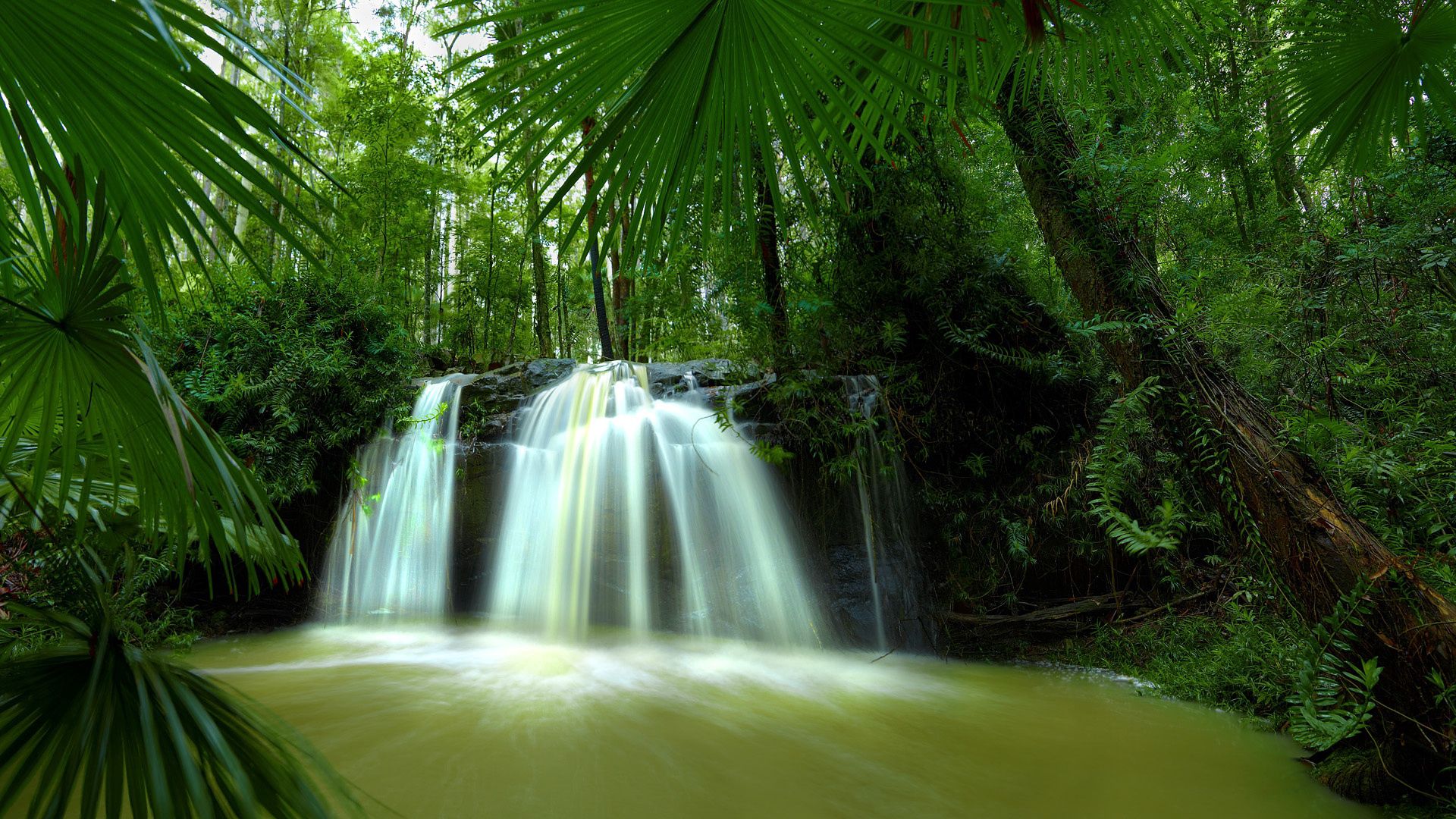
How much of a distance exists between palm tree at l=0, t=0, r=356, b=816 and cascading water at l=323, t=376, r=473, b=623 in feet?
17.0

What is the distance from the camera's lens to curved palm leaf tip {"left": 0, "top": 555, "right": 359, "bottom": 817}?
2.10ft

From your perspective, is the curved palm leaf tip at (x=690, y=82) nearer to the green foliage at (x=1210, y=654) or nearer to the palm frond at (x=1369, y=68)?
the palm frond at (x=1369, y=68)

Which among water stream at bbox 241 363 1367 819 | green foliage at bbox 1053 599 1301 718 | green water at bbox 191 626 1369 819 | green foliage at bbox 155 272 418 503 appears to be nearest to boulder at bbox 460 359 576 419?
water stream at bbox 241 363 1367 819

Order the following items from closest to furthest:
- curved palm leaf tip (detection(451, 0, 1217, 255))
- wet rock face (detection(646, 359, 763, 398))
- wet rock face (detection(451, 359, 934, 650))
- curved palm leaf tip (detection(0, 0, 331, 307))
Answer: curved palm leaf tip (detection(0, 0, 331, 307))
curved palm leaf tip (detection(451, 0, 1217, 255))
wet rock face (detection(451, 359, 934, 650))
wet rock face (detection(646, 359, 763, 398))

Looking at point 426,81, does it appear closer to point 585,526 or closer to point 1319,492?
point 585,526

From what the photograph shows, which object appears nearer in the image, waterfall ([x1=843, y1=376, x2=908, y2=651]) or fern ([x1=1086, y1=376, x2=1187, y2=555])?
fern ([x1=1086, y1=376, x2=1187, y2=555])

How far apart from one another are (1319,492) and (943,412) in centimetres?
292

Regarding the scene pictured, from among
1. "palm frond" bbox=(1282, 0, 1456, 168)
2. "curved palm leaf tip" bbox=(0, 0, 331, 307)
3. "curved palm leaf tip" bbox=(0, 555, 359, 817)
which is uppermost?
"palm frond" bbox=(1282, 0, 1456, 168)

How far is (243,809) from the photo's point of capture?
2.11ft

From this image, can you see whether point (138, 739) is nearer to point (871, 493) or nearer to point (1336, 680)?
point (1336, 680)

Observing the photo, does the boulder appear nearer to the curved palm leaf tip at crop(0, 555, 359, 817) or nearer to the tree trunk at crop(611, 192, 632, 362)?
the tree trunk at crop(611, 192, 632, 362)

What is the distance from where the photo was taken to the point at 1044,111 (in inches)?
125

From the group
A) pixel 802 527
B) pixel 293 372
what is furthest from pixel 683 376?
pixel 293 372

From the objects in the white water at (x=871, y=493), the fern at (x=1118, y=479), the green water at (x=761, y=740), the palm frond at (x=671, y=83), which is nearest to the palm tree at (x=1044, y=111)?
the palm frond at (x=671, y=83)
